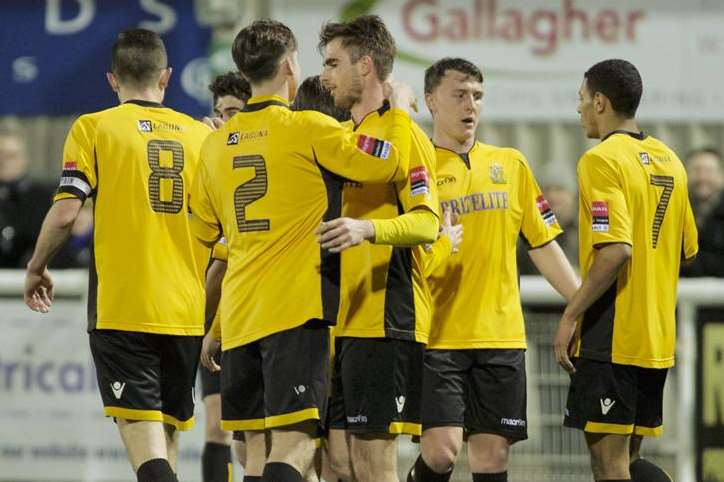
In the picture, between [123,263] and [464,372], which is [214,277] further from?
[464,372]

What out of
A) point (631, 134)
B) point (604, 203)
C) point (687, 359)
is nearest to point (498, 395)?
point (604, 203)

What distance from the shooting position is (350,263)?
18.2 ft

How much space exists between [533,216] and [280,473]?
2.21 meters

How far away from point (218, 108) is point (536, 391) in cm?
297

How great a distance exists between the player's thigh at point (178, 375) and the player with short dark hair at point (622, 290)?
1621mm

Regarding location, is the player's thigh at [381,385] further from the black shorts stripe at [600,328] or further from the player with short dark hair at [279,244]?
the black shorts stripe at [600,328]

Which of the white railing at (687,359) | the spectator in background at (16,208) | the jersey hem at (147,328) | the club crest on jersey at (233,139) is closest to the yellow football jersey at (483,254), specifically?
the jersey hem at (147,328)

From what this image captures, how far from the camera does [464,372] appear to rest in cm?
657

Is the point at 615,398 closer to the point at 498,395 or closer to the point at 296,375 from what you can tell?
the point at 498,395

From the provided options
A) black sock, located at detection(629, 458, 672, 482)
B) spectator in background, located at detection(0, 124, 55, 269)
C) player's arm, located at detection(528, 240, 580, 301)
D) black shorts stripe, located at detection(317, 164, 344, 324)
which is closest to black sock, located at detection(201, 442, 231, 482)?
player's arm, located at detection(528, 240, 580, 301)

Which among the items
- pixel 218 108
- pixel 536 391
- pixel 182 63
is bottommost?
pixel 536 391

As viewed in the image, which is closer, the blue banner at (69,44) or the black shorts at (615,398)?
the black shorts at (615,398)

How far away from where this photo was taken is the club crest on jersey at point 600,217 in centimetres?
603

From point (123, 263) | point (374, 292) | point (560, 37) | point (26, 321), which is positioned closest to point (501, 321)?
point (374, 292)
